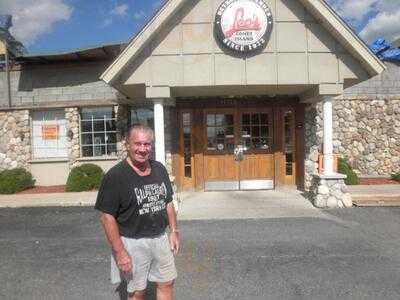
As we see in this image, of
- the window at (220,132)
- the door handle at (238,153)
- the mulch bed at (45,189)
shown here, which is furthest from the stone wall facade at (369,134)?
the mulch bed at (45,189)

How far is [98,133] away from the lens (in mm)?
16516

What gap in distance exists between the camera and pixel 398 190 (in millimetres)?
13094

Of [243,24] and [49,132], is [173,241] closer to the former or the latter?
[243,24]

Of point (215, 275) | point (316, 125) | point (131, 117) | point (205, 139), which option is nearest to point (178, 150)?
point (205, 139)

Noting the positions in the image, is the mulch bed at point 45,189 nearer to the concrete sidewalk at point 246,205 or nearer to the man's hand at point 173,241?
the concrete sidewalk at point 246,205

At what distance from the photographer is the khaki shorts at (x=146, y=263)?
13.8ft

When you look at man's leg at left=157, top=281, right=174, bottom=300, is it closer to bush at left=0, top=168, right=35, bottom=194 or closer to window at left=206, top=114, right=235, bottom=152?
window at left=206, top=114, right=235, bottom=152

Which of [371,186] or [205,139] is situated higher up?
[205,139]

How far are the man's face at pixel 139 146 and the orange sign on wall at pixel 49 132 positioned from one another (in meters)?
13.2

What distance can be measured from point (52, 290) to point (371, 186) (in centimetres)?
1061

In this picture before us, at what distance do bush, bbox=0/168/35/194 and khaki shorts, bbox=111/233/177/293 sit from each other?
12.2 m

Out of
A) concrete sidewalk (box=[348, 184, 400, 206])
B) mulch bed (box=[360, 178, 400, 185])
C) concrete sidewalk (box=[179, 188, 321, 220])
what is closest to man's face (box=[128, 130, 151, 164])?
concrete sidewalk (box=[179, 188, 321, 220])

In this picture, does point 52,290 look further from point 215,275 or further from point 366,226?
point 366,226

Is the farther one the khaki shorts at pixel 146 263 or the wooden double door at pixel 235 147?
the wooden double door at pixel 235 147
